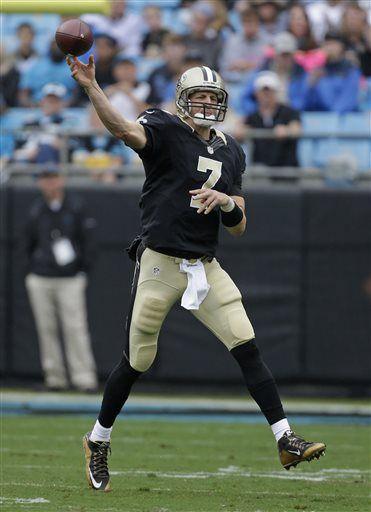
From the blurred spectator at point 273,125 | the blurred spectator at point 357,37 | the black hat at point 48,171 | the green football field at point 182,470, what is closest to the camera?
the green football field at point 182,470

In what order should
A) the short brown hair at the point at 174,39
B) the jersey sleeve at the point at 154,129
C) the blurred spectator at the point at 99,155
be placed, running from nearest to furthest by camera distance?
the jersey sleeve at the point at 154,129, the blurred spectator at the point at 99,155, the short brown hair at the point at 174,39

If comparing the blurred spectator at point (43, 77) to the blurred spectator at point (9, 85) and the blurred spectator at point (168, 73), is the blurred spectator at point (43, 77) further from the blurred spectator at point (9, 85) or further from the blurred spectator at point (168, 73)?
the blurred spectator at point (168, 73)

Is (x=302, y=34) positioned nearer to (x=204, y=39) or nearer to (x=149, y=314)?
(x=204, y=39)

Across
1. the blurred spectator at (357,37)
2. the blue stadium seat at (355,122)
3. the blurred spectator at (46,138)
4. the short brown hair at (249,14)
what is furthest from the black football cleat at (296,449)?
the short brown hair at (249,14)

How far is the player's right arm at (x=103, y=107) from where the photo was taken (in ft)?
17.7

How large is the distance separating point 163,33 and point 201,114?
8427 millimetres

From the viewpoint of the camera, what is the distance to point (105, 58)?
13.3 meters

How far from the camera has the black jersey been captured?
5.80m

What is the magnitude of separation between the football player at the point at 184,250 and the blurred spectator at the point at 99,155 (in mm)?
5869

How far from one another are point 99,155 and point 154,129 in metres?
6.31

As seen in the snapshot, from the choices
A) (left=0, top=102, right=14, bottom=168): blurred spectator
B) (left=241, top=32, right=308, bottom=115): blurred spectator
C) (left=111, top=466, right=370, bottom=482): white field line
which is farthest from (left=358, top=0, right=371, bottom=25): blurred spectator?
(left=111, top=466, right=370, bottom=482): white field line

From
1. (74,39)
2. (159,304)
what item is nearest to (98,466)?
(159,304)

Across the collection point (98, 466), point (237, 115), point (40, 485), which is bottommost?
point (40, 485)

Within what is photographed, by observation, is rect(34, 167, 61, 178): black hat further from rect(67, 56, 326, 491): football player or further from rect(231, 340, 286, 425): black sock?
rect(231, 340, 286, 425): black sock
